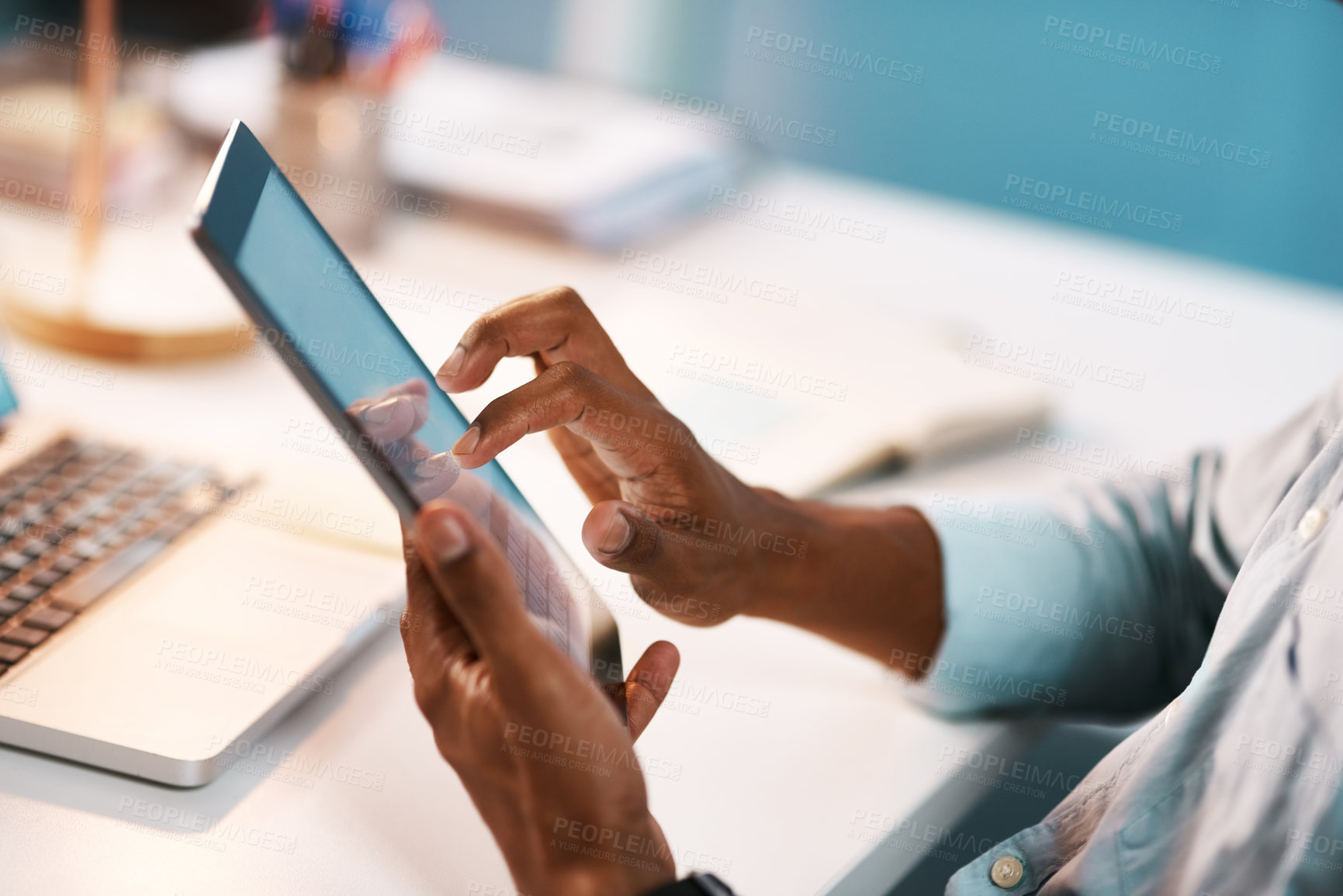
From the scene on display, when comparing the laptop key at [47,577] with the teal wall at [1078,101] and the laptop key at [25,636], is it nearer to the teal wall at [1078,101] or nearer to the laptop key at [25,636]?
the laptop key at [25,636]

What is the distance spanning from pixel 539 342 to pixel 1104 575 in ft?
1.29

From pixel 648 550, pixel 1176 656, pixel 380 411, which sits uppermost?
pixel 380 411

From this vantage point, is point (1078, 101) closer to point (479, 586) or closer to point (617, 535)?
point (617, 535)

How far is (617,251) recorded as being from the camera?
1.20 meters

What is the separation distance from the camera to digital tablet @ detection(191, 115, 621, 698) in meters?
0.39

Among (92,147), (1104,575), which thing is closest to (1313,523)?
(1104,575)

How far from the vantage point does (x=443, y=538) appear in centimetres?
40

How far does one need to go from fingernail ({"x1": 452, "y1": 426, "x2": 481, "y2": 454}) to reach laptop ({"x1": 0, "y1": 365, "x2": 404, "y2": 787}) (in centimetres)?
14

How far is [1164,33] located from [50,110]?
1489 millimetres

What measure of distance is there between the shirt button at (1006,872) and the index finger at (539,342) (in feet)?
1.01

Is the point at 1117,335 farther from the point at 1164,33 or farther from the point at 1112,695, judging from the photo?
the point at 1164,33

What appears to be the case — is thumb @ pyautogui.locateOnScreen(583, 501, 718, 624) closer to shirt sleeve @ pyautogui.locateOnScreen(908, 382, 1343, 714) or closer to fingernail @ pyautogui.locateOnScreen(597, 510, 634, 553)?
fingernail @ pyautogui.locateOnScreen(597, 510, 634, 553)

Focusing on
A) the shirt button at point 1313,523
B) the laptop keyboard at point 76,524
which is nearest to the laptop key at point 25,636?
the laptop keyboard at point 76,524

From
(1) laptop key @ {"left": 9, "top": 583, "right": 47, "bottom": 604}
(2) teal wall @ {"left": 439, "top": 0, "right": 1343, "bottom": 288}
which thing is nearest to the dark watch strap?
(1) laptop key @ {"left": 9, "top": 583, "right": 47, "bottom": 604}
